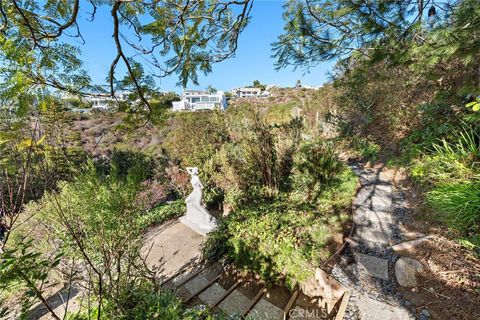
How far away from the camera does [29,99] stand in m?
1.48

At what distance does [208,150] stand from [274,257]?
4.86 m

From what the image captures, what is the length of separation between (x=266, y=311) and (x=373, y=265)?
1659mm

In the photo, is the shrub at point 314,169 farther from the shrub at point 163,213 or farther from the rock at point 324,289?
the shrub at point 163,213

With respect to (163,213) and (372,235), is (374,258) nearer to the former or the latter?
(372,235)

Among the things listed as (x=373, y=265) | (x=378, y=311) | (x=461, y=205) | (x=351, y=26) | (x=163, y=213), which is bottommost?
(x=163, y=213)

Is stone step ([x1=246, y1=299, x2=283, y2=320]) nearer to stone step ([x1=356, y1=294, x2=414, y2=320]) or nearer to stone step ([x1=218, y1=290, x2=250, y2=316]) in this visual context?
stone step ([x1=218, y1=290, x2=250, y2=316])

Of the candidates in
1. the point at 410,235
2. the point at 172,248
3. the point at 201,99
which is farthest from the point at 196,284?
the point at 201,99

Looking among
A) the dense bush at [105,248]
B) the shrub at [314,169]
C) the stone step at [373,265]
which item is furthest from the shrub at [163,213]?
the stone step at [373,265]

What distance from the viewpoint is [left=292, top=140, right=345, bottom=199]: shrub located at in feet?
14.9

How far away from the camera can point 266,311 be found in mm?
2828

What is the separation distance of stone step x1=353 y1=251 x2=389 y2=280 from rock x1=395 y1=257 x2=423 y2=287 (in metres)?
0.14

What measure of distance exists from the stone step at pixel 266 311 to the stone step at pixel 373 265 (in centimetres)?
135

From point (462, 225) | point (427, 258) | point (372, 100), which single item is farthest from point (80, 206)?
point (372, 100)

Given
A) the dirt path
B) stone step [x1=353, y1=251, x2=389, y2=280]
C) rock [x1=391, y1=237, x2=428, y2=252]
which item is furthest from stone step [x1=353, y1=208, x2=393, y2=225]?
the dirt path
